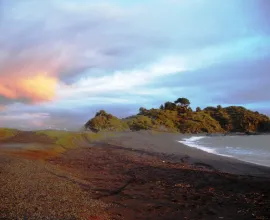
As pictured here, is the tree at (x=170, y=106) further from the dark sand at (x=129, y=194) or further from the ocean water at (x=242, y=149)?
the dark sand at (x=129, y=194)

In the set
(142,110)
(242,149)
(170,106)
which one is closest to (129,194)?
(242,149)

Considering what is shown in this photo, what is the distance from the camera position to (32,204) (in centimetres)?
791

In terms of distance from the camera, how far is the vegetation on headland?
71.9 meters

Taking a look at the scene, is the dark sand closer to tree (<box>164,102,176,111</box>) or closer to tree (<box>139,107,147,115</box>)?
tree (<box>139,107,147,115</box>)

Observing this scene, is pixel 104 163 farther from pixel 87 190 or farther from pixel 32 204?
pixel 32 204

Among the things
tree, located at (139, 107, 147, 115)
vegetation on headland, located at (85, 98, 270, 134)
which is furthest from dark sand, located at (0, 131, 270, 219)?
tree, located at (139, 107, 147, 115)

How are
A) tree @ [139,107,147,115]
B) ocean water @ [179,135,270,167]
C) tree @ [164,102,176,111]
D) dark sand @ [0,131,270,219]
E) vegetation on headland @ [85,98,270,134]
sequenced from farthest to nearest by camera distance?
tree @ [164,102,176,111] → tree @ [139,107,147,115] → vegetation on headland @ [85,98,270,134] → ocean water @ [179,135,270,167] → dark sand @ [0,131,270,219]

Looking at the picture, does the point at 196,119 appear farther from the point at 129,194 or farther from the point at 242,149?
the point at 129,194

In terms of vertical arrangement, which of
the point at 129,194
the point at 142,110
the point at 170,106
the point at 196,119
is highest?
the point at 170,106

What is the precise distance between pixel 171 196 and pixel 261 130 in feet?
287

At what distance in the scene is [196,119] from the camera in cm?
9100

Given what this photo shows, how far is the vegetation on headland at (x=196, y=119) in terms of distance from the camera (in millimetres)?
71875

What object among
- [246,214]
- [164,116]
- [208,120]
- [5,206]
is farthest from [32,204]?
[208,120]

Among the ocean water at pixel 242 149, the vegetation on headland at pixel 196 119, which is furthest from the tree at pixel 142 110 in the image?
the ocean water at pixel 242 149
